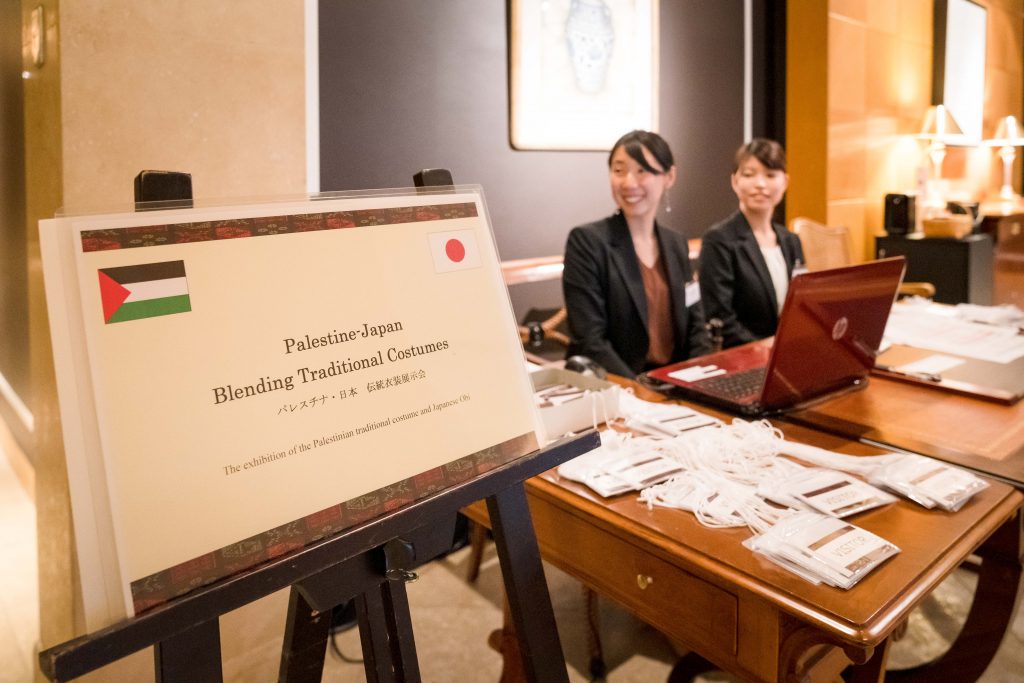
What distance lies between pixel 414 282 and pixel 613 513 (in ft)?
1.72

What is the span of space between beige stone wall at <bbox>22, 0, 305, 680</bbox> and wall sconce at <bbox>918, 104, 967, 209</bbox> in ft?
16.1

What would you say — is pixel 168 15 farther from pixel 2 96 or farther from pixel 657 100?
pixel 657 100

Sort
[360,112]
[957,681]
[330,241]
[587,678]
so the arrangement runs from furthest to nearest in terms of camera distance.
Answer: [360,112], [587,678], [957,681], [330,241]

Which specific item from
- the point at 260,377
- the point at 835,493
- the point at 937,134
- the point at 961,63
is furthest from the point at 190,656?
the point at 961,63

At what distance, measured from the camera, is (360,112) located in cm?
239

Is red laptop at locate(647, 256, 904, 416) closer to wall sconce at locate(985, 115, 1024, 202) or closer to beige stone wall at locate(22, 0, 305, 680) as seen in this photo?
beige stone wall at locate(22, 0, 305, 680)

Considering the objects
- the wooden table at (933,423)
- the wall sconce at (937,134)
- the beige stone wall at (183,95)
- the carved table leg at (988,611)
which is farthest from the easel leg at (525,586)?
the wall sconce at (937,134)

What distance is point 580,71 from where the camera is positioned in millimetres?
3000

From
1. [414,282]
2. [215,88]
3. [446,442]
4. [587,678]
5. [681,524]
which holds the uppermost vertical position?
[215,88]

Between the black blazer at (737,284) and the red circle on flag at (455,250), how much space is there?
2.04 m

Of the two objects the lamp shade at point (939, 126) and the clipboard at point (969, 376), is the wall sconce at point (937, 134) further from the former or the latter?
the clipboard at point (969, 376)

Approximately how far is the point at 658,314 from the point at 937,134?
12.8 feet

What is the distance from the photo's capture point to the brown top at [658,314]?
247cm

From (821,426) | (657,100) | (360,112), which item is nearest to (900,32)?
(657,100)
